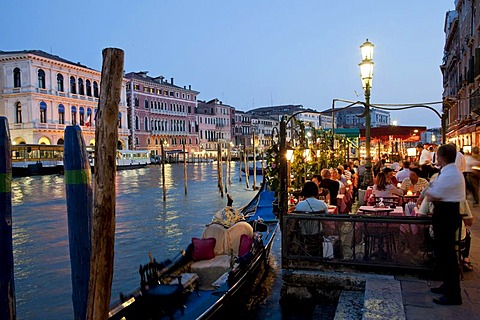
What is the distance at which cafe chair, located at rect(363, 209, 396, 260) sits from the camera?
4.25m

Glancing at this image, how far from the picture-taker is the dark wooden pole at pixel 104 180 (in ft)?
8.95

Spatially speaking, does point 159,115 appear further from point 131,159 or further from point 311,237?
point 311,237

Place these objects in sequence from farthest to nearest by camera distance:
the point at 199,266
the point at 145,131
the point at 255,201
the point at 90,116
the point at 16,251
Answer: the point at 145,131
the point at 90,116
the point at 255,201
the point at 16,251
the point at 199,266

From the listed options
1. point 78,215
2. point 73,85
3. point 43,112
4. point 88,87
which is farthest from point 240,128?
point 78,215

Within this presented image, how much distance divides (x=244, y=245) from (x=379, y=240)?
225 centimetres

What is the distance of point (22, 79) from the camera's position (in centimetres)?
3931

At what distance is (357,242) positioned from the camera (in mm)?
4422

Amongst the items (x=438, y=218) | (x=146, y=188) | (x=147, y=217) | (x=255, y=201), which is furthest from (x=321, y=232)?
(x=146, y=188)

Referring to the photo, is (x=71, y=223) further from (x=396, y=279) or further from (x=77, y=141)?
(x=396, y=279)

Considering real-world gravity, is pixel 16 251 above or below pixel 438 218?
below

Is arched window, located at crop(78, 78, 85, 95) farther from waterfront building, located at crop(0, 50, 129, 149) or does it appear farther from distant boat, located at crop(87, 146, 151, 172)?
distant boat, located at crop(87, 146, 151, 172)

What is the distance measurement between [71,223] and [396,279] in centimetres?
303

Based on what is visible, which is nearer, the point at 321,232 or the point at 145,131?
the point at 321,232

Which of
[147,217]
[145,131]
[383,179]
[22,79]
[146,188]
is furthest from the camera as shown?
[145,131]
